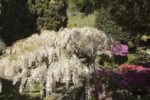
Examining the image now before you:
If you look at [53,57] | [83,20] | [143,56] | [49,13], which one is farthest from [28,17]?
[53,57]

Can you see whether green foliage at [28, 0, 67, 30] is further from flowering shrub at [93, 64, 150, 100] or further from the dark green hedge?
flowering shrub at [93, 64, 150, 100]

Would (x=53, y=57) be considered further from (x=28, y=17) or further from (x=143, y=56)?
(x=143, y=56)

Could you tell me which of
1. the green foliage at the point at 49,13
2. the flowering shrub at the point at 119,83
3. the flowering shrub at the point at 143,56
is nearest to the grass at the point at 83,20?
the green foliage at the point at 49,13

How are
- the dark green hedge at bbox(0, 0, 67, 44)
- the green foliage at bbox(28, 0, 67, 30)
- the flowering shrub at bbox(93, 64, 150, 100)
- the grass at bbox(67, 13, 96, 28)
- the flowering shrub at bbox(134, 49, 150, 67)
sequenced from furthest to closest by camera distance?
the grass at bbox(67, 13, 96, 28), the green foliage at bbox(28, 0, 67, 30), the flowering shrub at bbox(134, 49, 150, 67), the dark green hedge at bbox(0, 0, 67, 44), the flowering shrub at bbox(93, 64, 150, 100)

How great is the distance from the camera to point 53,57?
1127 centimetres

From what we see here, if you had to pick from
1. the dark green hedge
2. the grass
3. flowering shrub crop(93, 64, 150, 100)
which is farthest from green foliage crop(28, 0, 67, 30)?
flowering shrub crop(93, 64, 150, 100)

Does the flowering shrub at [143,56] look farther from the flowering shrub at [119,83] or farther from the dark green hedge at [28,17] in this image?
the flowering shrub at [119,83]

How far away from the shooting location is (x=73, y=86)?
38.3 feet

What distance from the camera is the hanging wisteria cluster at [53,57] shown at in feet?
36.2

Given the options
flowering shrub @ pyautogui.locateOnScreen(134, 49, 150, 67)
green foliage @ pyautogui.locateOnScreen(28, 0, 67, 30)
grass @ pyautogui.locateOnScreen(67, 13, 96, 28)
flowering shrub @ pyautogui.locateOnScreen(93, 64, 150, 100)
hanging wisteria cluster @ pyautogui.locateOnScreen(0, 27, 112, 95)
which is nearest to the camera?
hanging wisteria cluster @ pyautogui.locateOnScreen(0, 27, 112, 95)

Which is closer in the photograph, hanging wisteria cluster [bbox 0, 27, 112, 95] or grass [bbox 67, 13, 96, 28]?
hanging wisteria cluster [bbox 0, 27, 112, 95]

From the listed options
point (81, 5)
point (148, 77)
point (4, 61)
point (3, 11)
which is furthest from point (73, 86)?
point (3, 11)

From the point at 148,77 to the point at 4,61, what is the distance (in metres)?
A: 7.85

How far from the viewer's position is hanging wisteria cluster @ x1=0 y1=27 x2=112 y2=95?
11047 mm
